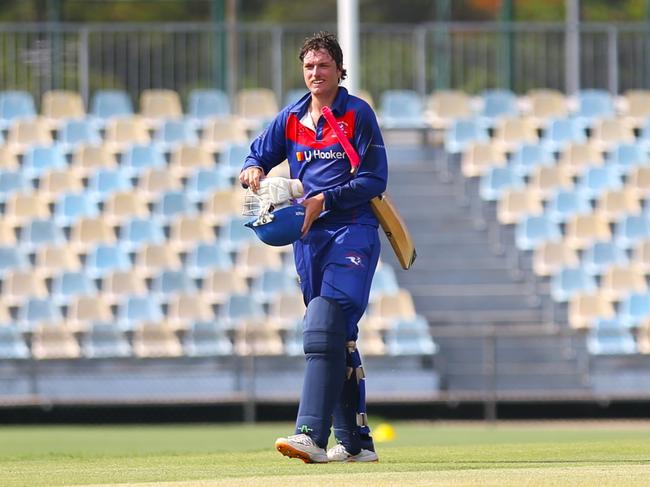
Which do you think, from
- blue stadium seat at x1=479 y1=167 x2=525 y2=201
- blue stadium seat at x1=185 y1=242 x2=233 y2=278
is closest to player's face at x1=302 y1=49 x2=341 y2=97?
blue stadium seat at x1=185 y1=242 x2=233 y2=278

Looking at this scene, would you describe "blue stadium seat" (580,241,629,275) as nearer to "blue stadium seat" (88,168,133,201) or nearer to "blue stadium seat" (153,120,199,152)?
"blue stadium seat" (153,120,199,152)

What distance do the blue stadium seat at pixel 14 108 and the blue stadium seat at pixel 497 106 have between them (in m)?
6.40

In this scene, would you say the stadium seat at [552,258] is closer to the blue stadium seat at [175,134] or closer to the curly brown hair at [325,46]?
the blue stadium seat at [175,134]

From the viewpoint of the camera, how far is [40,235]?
19.6m

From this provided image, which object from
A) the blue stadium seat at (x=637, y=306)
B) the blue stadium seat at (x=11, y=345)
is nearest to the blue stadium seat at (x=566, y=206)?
the blue stadium seat at (x=637, y=306)

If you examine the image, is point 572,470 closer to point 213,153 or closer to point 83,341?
point 83,341

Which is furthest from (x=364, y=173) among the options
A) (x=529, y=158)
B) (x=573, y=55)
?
(x=573, y=55)

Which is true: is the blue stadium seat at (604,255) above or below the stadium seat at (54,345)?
above

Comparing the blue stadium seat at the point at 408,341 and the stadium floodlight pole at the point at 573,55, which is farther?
the stadium floodlight pole at the point at 573,55

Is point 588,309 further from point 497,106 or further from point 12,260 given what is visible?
point 12,260

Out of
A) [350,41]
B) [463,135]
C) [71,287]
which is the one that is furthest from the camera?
[463,135]

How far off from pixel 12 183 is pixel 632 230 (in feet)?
26.3

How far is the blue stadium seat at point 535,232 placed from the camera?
20.3 m

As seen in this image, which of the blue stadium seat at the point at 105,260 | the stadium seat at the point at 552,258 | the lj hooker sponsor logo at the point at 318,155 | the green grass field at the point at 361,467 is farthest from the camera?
the stadium seat at the point at 552,258
